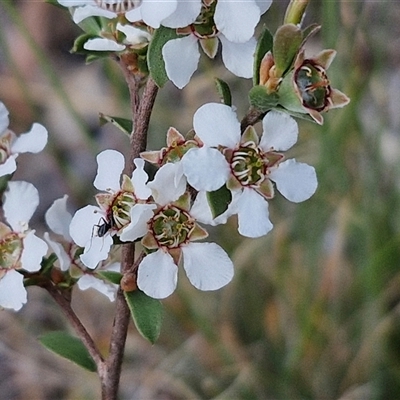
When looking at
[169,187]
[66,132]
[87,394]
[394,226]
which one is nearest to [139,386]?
[87,394]

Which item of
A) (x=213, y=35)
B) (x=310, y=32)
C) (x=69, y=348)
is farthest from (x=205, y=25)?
(x=69, y=348)

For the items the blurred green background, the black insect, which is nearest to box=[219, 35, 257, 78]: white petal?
the black insect

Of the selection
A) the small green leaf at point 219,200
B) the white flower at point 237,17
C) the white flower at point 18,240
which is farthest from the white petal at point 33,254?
the white flower at point 237,17

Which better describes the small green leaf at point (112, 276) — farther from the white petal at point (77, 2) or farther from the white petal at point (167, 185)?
the white petal at point (77, 2)

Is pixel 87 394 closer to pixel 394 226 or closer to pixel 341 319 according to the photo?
pixel 341 319

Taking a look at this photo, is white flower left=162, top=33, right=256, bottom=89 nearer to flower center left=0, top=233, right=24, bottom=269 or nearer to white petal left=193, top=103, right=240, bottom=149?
white petal left=193, top=103, right=240, bottom=149

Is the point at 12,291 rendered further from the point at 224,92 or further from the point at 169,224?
the point at 224,92
